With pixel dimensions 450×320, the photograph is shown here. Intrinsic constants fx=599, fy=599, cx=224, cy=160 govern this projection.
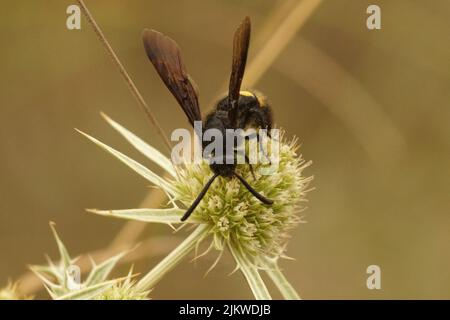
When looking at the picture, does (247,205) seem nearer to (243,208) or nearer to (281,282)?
(243,208)

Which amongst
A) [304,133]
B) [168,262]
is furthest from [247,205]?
[304,133]

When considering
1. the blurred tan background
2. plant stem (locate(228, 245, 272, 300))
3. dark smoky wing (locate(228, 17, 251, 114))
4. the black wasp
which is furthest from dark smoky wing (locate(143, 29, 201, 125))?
the blurred tan background

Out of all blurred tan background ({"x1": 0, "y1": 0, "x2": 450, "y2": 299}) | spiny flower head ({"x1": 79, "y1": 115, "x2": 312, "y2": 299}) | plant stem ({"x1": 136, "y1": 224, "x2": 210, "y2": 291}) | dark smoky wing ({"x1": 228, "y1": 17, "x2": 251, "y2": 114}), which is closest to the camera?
dark smoky wing ({"x1": 228, "y1": 17, "x2": 251, "y2": 114})

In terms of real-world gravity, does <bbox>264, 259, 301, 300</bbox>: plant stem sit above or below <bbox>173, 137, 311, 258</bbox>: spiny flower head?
below

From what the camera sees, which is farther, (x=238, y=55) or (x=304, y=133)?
(x=304, y=133)

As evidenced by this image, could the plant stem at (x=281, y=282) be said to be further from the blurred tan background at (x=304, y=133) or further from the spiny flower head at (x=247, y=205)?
the blurred tan background at (x=304, y=133)

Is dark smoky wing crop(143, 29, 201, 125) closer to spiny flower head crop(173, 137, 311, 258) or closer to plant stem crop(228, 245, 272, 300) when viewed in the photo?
spiny flower head crop(173, 137, 311, 258)
